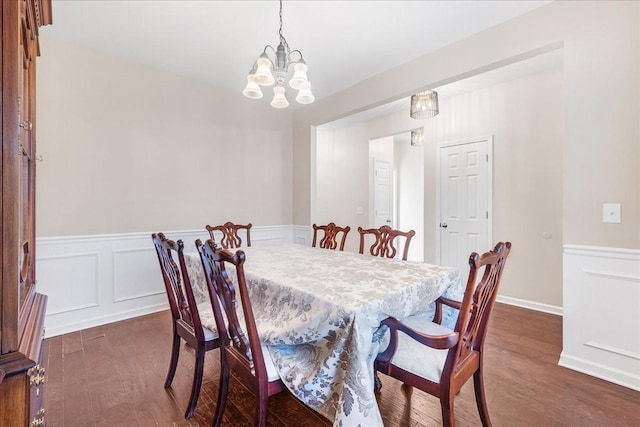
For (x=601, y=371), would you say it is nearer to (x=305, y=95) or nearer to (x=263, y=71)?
(x=305, y=95)

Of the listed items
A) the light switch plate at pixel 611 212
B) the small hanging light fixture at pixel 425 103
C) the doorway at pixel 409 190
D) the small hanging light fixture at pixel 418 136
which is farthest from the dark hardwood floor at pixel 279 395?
the doorway at pixel 409 190

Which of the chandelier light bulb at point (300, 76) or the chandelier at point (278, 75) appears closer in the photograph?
the chandelier at point (278, 75)

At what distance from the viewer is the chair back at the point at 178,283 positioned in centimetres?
150

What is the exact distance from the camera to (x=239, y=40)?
8.82 feet

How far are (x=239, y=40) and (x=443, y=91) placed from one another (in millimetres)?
2581

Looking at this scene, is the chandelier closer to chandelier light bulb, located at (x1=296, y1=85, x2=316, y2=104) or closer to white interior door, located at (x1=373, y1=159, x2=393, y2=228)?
chandelier light bulb, located at (x1=296, y1=85, x2=316, y2=104)

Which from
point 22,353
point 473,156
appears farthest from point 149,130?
point 473,156

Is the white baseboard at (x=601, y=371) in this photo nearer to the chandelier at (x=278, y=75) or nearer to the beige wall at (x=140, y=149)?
the chandelier at (x=278, y=75)

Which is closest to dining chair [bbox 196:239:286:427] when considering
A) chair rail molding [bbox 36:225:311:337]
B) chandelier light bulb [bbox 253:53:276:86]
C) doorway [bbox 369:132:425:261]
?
chandelier light bulb [bbox 253:53:276:86]

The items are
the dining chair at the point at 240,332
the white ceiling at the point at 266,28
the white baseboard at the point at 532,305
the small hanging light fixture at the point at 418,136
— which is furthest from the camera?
the small hanging light fixture at the point at 418,136

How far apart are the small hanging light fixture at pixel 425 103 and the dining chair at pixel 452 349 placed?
244 centimetres

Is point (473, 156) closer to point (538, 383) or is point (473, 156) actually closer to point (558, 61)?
point (558, 61)

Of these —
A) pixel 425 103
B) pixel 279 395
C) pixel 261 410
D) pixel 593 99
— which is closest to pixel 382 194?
pixel 425 103

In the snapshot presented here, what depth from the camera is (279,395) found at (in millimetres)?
1821
